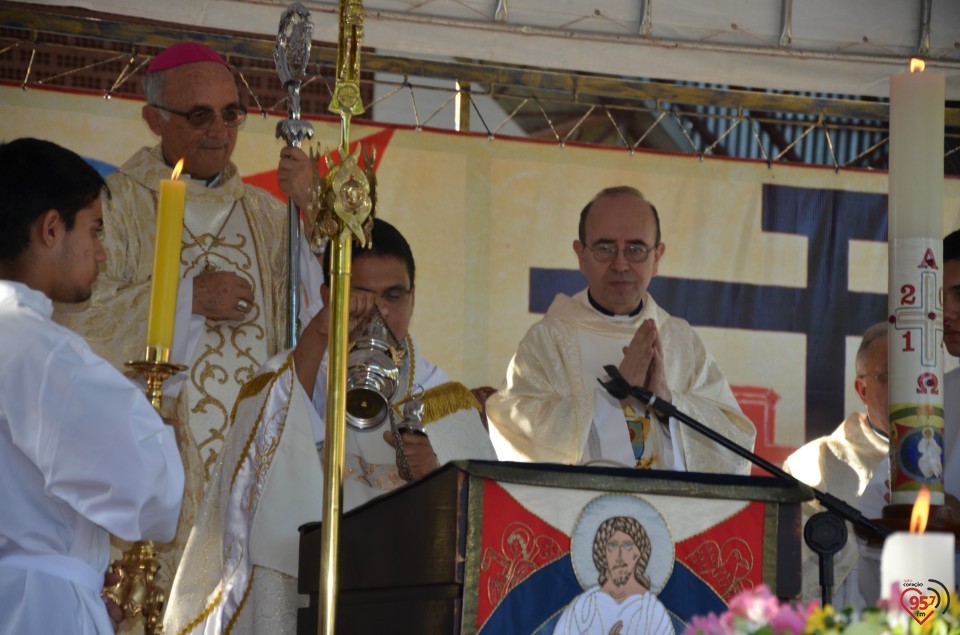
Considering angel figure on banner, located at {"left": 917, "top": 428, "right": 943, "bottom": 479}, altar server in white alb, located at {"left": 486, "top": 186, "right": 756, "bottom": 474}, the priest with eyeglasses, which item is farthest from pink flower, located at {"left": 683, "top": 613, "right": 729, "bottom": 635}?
the priest with eyeglasses

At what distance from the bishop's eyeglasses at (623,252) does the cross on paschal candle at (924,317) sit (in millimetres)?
2363

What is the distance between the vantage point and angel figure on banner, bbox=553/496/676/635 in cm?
290

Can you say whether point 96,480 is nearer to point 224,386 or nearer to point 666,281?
point 224,386


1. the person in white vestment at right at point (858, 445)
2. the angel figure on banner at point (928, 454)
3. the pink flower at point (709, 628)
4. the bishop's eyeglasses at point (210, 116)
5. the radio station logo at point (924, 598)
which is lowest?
the pink flower at point (709, 628)

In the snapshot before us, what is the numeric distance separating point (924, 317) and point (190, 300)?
273cm

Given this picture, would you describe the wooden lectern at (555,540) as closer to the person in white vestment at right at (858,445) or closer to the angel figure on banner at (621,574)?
the angel figure on banner at (621,574)

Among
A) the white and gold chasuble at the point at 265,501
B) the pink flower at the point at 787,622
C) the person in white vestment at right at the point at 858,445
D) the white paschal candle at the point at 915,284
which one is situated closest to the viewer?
the pink flower at the point at 787,622

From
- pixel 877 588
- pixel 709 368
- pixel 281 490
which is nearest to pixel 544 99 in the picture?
pixel 709 368

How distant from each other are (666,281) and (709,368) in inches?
49.1

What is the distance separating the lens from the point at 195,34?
6203 mm

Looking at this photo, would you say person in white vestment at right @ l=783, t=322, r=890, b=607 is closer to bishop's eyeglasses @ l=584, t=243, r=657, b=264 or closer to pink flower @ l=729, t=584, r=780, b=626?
bishop's eyeglasses @ l=584, t=243, r=657, b=264

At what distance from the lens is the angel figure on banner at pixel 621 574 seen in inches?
114

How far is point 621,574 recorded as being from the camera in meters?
2.94

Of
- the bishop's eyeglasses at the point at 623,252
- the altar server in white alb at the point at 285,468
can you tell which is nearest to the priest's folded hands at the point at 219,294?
the altar server in white alb at the point at 285,468
